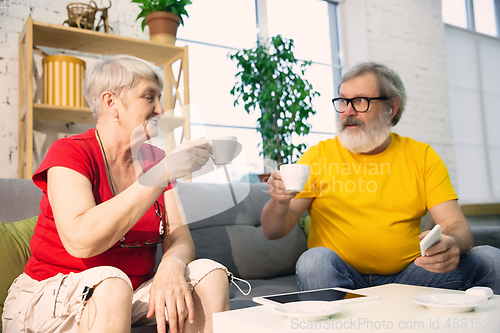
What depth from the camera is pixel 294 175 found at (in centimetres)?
114

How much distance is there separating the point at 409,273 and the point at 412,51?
11.6 feet

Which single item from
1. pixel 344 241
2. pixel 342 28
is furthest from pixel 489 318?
pixel 342 28

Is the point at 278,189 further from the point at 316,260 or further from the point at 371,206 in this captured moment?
the point at 371,206

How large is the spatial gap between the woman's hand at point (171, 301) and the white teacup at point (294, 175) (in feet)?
1.27

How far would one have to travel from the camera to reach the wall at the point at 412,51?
419 centimetres

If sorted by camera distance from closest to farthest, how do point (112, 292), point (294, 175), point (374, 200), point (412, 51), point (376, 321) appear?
point (376, 321)
point (112, 292)
point (294, 175)
point (374, 200)
point (412, 51)

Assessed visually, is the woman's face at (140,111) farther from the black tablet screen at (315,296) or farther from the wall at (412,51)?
the wall at (412,51)

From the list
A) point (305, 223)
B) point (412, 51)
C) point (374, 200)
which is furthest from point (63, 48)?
point (412, 51)

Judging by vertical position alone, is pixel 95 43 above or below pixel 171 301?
above

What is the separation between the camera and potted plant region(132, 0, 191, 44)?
2.55m

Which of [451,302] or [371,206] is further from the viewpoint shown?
[371,206]

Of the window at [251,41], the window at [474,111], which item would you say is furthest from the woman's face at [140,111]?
the window at [474,111]

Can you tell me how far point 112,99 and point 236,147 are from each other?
39 cm

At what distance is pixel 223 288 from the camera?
1.07 metres
